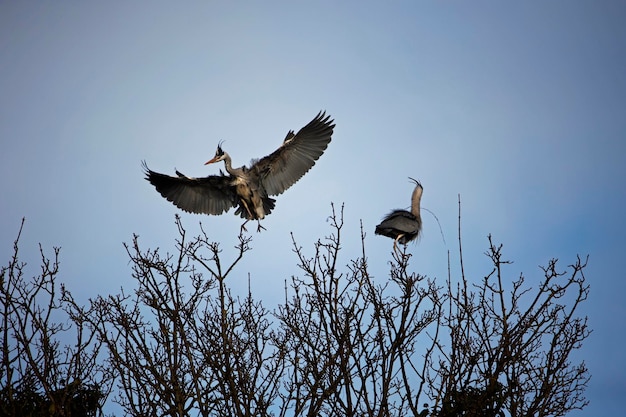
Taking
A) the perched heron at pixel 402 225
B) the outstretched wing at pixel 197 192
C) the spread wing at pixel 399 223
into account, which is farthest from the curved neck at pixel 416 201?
the outstretched wing at pixel 197 192

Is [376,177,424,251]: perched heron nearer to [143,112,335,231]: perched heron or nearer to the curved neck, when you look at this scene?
the curved neck

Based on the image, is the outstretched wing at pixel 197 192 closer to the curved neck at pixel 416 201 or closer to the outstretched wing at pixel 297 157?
the outstretched wing at pixel 297 157

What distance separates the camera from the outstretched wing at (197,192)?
12.9 metres

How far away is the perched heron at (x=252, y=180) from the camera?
12.9 m

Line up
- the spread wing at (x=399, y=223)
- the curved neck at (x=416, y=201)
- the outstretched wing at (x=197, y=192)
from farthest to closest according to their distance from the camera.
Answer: the outstretched wing at (x=197, y=192) < the curved neck at (x=416, y=201) < the spread wing at (x=399, y=223)

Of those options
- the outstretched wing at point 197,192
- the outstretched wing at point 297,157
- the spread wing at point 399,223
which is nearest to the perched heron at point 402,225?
the spread wing at point 399,223

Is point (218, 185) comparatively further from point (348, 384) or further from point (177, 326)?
point (348, 384)

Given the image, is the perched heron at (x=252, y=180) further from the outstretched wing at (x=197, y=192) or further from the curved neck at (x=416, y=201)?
the curved neck at (x=416, y=201)

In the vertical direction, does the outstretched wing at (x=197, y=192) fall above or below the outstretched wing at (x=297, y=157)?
below

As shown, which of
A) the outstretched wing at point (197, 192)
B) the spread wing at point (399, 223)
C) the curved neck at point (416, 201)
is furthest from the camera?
the outstretched wing at point (197, 192)

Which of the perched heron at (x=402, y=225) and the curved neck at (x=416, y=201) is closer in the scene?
the perched heron at (x=402, y=225)

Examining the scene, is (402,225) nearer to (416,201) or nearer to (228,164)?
(416,201)

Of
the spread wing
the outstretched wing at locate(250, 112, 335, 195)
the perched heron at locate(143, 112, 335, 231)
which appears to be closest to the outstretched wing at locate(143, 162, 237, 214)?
the perched heron at locate(143, 112, 335, 231)

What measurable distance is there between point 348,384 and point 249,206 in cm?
757
